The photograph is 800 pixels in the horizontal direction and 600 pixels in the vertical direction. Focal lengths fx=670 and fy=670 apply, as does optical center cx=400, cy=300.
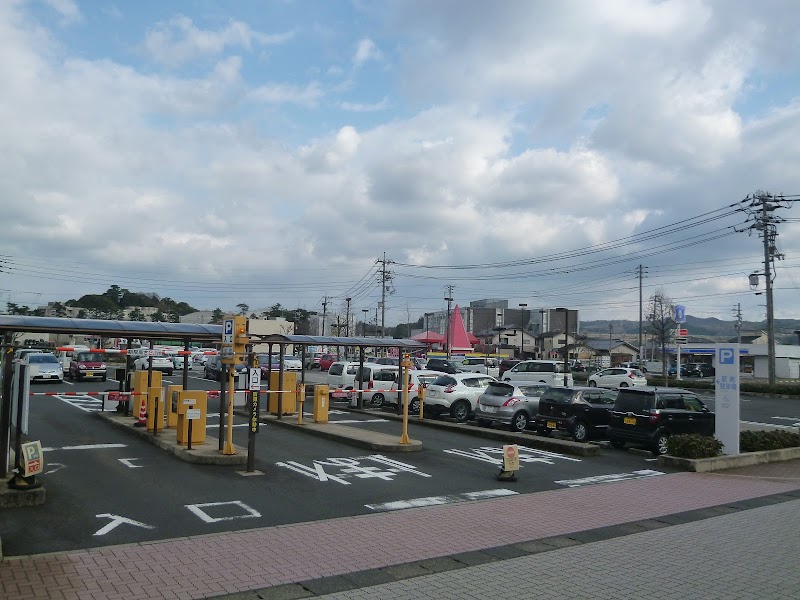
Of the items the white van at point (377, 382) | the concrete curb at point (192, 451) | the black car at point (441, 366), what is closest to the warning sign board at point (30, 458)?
the concrete curb at point (192, 451)

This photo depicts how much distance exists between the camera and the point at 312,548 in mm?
7871

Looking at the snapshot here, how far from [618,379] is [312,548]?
33.8 meters

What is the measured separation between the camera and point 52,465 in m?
12.3

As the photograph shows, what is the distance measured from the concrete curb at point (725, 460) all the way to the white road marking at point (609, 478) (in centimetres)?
79

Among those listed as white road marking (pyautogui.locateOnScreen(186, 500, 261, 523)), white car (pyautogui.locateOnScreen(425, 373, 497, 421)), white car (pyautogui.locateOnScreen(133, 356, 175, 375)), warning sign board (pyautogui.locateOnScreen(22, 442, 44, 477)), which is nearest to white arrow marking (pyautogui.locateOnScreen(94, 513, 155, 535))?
white road marking (pyautogui.locateOnScreen(186, 500, 261, 523))

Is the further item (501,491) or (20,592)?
(501,491)

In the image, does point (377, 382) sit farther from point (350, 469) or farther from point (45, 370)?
point (45, 370)

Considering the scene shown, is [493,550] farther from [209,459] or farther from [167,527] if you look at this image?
[209,459]

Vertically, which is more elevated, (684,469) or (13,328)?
(13,328)

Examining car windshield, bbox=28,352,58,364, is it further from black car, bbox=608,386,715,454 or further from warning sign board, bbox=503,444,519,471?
warning sign board, bbox=503,444,519,471

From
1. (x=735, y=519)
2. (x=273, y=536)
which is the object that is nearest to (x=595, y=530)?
(x=735, y=519)

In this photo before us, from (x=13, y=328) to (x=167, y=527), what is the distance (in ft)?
15.2

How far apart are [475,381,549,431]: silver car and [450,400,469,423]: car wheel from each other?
8.20 feet

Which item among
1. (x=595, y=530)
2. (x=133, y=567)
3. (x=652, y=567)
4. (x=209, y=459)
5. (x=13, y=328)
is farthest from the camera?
(x=209, y=459)
